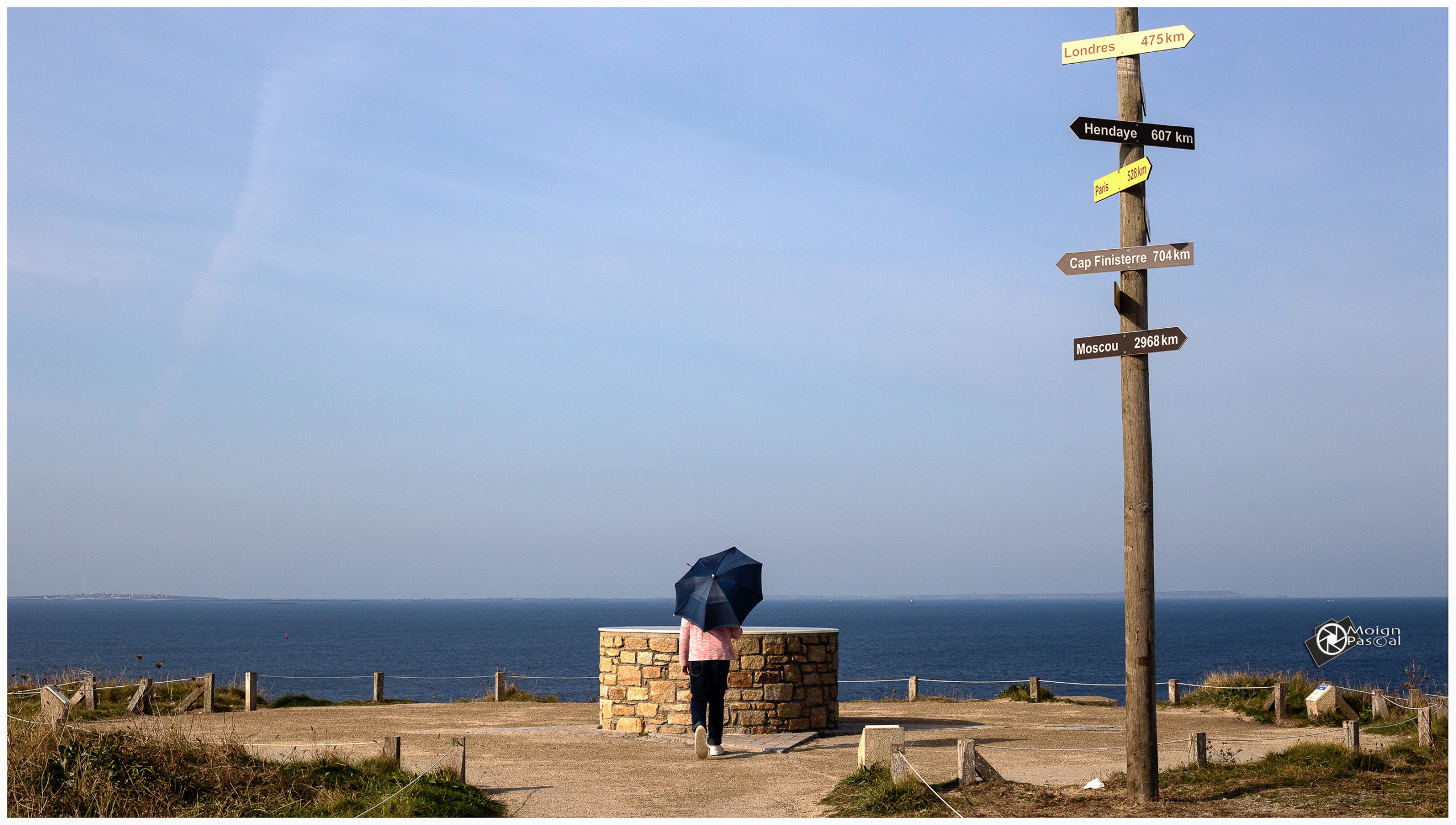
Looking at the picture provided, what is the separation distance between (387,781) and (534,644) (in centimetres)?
10033

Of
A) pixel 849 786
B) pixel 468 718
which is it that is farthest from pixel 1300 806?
pixel 468 718

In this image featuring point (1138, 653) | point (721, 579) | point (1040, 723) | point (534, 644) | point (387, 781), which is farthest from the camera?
point (534, 644)

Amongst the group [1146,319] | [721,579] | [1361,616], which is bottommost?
[1361,616]

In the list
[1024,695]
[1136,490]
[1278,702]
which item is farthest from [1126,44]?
[1024,695]

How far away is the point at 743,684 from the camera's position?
48.2 ft

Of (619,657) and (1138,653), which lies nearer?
(1138,653)

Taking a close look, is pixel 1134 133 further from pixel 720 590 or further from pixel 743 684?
pixel 743 684

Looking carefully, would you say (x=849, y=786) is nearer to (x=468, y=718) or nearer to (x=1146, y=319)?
(x=1146, y=319)

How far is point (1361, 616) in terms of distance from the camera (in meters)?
180

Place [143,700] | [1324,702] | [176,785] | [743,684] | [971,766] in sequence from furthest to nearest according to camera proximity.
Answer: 1. [143,700]
2. [1324,702]
3. [743,684]
4. [971,766]
5. [176,785]

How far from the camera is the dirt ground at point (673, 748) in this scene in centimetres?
1018

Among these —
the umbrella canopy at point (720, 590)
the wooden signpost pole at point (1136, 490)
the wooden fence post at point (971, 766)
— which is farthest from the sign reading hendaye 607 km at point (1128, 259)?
the umbrella canopy at point (720, 590)

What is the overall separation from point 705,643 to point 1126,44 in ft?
24.2

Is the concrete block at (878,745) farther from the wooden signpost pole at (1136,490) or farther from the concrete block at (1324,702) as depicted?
the concrete block at (1324,702)
